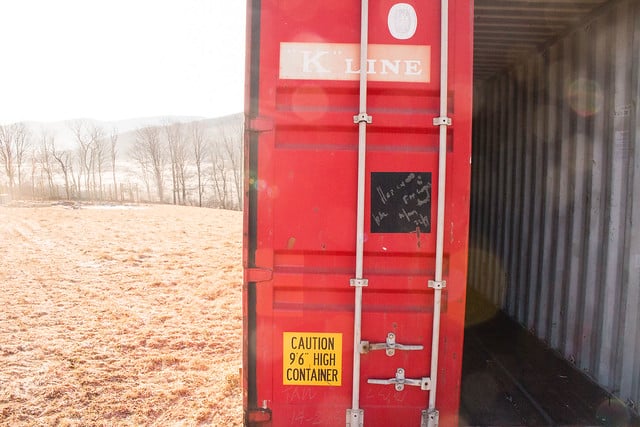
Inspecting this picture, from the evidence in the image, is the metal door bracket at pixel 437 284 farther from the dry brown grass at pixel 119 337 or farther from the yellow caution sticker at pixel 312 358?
the dry brown grass at pixel 119 337

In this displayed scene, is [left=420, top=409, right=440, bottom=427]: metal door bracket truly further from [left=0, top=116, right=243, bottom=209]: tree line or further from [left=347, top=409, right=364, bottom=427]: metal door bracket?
[left=0, top=116, right=243, bottom=209]: tree line

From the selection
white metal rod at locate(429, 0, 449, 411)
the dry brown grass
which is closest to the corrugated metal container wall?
white metal rod at locate(429, 0, 449, 411)

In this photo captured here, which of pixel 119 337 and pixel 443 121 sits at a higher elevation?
pixel 443 121

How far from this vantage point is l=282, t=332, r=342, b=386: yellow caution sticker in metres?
3.10

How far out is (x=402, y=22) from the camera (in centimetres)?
300

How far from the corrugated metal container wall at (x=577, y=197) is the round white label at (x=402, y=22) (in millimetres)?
2798

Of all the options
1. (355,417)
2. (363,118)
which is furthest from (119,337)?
(363,118)

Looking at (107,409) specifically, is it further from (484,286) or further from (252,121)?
(484,286)

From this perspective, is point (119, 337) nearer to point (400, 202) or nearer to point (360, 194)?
point (360, 194)

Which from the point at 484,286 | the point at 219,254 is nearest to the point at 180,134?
the point at 219,254

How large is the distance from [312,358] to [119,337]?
4777 millimetres

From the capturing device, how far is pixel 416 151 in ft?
9.91

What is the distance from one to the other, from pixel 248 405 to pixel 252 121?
191 centimetres

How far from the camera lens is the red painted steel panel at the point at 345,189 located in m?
3.00
